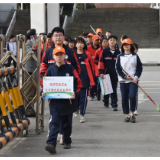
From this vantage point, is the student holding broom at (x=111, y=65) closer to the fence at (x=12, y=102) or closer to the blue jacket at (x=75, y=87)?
the fence at (x=12, y=102)

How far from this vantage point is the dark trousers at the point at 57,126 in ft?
23.7

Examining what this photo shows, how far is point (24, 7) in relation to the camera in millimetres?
49219

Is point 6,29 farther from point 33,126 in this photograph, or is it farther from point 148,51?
point 33,126

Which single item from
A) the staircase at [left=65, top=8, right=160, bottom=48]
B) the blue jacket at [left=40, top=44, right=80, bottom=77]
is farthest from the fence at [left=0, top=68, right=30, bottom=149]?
the staircase at [left=65, top=8, right=160, bottom=48]

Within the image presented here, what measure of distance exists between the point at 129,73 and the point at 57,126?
11.2 feet

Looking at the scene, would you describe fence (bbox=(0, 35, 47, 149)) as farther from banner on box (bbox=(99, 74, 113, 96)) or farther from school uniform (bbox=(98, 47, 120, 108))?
school uniform (bbox=(98, 47, 120, 108))

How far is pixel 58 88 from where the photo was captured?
24.0 ft

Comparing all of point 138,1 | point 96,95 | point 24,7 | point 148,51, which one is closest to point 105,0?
point 138,1

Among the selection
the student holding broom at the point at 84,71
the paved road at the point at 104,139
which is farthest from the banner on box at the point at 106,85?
the student holding broom at the point at 84,71

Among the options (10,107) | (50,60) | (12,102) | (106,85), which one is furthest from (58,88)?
(106,85)

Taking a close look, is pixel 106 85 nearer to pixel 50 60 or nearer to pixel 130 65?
pixel 130 65

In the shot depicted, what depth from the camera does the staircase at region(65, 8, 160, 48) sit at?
35000mm

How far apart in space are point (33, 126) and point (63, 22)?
29.2 metres

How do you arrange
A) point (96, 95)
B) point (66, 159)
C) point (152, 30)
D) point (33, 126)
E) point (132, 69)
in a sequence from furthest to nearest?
point (152, 30)
point (96, 95)
point (132, 69)
point (33, 126)
point (66, 159)
